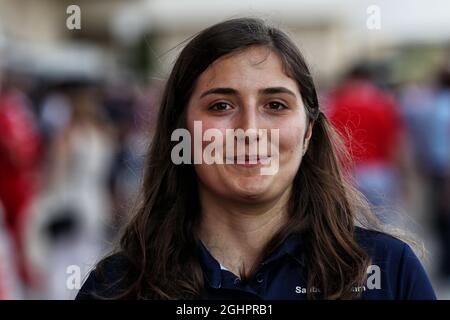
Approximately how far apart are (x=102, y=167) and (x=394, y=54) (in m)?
12.1

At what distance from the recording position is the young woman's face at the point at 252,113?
1949 millimetres

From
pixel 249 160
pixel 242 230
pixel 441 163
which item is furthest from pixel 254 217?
pixel 441 163

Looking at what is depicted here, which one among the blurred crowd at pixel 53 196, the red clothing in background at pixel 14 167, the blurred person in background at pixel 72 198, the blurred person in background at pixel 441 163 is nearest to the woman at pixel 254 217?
the blurred crowd at pixel 53 196

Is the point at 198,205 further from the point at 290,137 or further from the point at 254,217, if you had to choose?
the point at 290,137

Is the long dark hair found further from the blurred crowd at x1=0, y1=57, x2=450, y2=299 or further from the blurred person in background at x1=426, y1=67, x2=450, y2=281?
the blurred person in background at x1=426, y1=67, x2=450, y2=281

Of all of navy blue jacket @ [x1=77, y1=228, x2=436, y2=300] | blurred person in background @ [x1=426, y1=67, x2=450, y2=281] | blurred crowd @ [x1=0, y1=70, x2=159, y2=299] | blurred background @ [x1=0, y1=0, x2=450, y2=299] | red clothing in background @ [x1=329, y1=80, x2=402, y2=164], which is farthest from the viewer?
blurred person in background @ [x1=426, y1=67, x2=450, y2=281]

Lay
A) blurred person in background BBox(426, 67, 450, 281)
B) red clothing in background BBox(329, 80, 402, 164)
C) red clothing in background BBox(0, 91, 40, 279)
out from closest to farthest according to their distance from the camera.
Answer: red clothing in background BBox(0, 91, 40, 279) < red clothing in background BBox(329, 80, 402, 164) < blurred person in background BBox(426, 67, 450, 281)

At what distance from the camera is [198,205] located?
7.11 feet

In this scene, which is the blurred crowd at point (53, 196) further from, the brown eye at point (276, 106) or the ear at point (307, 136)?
the brown eye at point (276, 106)

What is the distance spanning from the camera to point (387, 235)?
6.57 feet

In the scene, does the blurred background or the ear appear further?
the blurred background

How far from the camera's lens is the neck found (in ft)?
6.70

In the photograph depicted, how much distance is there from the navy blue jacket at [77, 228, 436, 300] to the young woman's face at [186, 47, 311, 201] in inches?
5.8

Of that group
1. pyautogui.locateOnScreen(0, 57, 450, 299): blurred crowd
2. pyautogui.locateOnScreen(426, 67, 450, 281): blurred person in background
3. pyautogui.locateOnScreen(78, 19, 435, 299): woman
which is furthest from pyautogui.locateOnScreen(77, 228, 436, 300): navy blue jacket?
pyautogui.locateOnScreen(426, 67, 450, 281): blurred person in background
